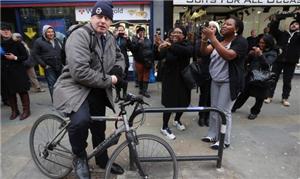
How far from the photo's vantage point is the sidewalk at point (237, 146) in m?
3.46

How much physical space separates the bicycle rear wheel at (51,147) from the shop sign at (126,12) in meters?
5.18

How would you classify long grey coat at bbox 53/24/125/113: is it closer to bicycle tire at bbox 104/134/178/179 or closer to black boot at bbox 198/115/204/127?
bicycle tire at bbox 104/134/178/179

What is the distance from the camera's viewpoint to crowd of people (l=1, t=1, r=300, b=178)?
273 centimetres

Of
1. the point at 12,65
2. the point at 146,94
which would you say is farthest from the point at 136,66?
the point at 12,65

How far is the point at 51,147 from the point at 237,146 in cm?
259

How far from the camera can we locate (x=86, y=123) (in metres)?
2.73

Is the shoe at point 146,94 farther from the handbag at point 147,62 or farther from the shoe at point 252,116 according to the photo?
the shoe at point 252,116

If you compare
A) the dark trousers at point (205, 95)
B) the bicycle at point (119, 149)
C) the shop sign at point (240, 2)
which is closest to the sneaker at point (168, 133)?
the dark trousers at point (205, 95)

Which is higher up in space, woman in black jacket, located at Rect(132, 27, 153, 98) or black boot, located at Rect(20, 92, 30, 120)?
woman in black jacket, located at Rect(132, 27, 153, 98)

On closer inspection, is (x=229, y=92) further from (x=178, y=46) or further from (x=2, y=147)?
(x=2, y=147)

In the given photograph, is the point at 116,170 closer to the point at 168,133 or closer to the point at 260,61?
the point at 168,133

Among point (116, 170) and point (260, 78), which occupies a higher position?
point (260, 78)

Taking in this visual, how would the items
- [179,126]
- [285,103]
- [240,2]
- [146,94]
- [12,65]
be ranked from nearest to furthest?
1. [179,126]
2. [12,65]
3. [285,103]
4. [146,94]
5. [240,2]

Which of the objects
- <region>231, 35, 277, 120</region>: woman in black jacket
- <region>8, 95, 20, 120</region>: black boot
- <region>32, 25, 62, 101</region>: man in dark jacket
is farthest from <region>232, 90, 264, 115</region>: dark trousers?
<region>8, 95, 20, 120</region>: black boot
